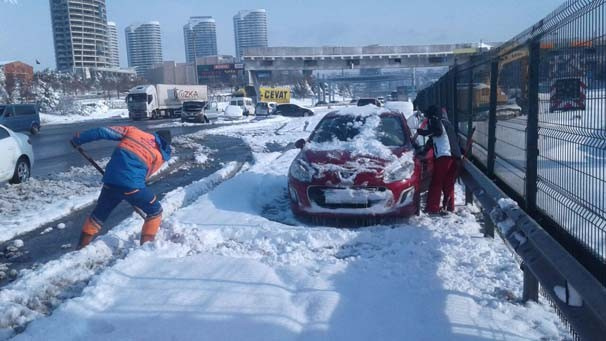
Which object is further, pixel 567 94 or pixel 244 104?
pixel 244 104

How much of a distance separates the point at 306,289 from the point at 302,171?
2.90m

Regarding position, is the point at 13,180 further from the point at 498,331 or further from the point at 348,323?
the point at 498,331

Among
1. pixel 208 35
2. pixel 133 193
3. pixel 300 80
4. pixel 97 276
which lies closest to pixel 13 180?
pixel 133 193

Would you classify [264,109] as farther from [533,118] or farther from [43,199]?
[533,118]

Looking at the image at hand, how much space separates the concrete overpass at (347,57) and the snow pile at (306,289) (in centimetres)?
5616

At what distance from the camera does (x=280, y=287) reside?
431 centimetres

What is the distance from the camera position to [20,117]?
29.5 meters

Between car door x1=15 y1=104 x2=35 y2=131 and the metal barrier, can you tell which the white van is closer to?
car door x1=15 y1=104 x2=35 y2=131

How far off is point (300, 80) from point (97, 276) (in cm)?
10071

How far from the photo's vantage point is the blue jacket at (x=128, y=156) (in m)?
5.58

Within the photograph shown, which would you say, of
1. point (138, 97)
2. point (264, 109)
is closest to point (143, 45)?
point (138, 97)

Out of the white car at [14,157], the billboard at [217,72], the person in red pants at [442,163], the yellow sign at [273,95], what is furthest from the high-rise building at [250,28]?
the person in red pants at [442,163]

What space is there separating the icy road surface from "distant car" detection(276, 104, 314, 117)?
37.2 metres

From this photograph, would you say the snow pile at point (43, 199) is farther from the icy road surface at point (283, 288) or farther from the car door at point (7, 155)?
the icy road surface at point (283, 288)
